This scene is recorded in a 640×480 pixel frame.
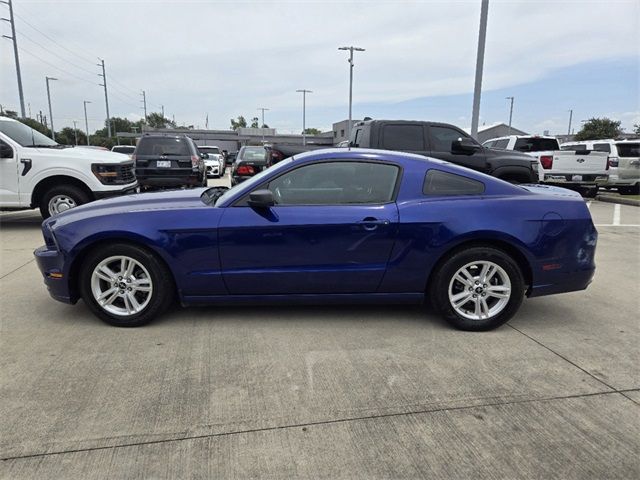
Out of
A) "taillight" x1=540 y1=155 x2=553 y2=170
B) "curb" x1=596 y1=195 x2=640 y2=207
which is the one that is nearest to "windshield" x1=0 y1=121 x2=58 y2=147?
"taillight" x1=540 y1=155 x2=553 y2=170

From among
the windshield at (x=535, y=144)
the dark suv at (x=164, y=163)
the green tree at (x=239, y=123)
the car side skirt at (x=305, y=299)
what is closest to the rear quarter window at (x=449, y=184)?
the car side skirt at (x=305, y=299)

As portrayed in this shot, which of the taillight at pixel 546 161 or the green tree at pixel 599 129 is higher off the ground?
the green tree at pixel 599 129

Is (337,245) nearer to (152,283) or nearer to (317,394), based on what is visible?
(317,394)

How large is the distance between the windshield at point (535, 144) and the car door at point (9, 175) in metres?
13.8

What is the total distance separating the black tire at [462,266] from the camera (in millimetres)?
3760

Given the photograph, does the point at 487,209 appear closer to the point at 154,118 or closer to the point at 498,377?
the point at 498,377

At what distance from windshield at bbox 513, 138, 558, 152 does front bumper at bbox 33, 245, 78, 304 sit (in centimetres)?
1451

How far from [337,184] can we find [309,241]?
1.94 feet

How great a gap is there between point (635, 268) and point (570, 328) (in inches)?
109

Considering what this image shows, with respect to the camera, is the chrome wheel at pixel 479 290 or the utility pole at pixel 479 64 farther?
the utility pole at pixel 479 64

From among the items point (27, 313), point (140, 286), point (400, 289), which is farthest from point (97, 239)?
point (400, 289)

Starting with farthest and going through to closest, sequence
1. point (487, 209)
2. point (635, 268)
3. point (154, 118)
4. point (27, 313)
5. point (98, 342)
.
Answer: point (154, 118)
point (635, 268)
point (27, 313)
point (487, 209)
point (98, 342)

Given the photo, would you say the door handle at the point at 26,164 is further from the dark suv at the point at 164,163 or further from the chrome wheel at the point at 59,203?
the dark suv at the point at 164,163

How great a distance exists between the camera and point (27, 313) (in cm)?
418
